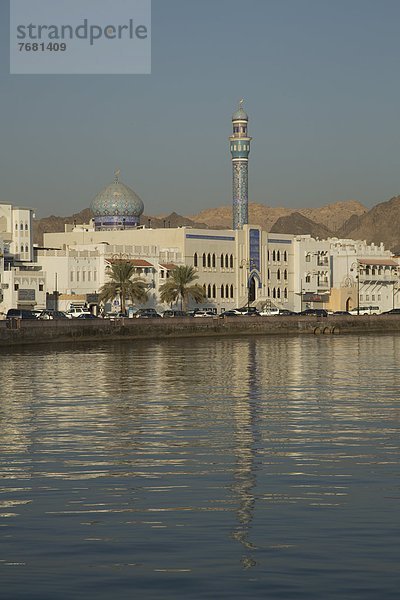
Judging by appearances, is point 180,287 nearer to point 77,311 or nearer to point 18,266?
point 77,311

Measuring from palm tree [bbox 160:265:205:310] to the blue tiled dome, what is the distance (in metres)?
18.6

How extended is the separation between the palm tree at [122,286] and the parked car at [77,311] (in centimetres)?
214

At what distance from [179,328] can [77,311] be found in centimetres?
984

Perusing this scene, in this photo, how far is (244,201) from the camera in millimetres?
135625

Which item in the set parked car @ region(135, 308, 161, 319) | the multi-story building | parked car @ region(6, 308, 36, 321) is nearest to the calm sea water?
parked car @ region(6, 308, 36, 321)

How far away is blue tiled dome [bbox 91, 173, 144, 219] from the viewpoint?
13075 cm

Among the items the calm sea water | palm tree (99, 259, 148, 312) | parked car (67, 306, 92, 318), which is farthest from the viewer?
palm tree (99, 259, 148, 312)

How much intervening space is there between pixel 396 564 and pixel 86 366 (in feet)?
148

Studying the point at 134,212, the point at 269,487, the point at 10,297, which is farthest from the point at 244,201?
the point at 269,487

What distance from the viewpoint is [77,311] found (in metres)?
104

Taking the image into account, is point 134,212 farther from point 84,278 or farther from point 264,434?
point 264,434

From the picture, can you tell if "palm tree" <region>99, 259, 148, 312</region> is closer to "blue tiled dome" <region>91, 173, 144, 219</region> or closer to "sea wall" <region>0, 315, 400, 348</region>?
"sea wall" <region>0, 315, 400, 348</region>

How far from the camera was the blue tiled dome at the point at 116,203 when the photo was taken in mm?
130750

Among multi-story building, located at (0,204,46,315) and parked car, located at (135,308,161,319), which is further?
parked car, located at (135,308,161,319)
